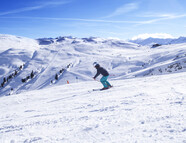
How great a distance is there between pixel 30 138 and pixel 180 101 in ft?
14.8

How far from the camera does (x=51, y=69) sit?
54.6 m

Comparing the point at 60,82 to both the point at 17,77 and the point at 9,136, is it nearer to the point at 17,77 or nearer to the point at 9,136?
the point at 17,77

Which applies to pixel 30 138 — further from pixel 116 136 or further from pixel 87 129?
pixel 116 136

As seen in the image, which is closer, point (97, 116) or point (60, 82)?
point (97, 116)

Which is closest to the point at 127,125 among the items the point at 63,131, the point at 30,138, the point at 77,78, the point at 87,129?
the point at 87,129

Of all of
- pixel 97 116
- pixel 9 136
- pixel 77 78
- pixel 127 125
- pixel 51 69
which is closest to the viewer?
pixel 127 125

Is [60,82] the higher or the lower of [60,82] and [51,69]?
the lower

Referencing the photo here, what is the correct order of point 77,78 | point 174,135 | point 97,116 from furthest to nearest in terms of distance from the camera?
point 77,78, point 97,116, point 174,135

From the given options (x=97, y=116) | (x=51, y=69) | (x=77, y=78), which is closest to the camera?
(x=97, y=116)

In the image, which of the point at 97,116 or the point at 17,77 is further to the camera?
the point at 17,77

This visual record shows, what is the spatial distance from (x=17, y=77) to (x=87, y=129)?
5859 centimetres

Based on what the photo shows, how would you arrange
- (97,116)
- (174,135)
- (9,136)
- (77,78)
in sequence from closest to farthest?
(174,135) < (9,136) < (97,116) < (77,78)

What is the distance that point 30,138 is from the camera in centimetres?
362

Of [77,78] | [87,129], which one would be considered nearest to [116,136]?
[87,129]
